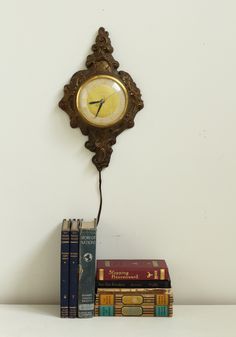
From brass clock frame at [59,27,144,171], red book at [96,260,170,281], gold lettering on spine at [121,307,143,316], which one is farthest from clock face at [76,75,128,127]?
gold lettering on spine at [121,307,143,316]

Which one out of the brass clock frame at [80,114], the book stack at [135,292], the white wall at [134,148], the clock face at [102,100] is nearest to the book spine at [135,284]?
the book stack at [135,292]

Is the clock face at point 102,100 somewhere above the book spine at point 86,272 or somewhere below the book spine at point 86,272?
above

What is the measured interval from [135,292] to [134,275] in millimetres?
50

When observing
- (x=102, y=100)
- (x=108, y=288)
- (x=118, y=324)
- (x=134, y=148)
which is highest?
(x=102, y=100)

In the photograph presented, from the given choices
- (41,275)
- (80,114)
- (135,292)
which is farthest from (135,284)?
(80,114)

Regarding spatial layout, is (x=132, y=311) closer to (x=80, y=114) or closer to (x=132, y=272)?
(x=132, y=272)

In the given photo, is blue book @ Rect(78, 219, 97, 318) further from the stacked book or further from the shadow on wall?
the shadow on wall

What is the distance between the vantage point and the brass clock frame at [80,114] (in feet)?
4.50

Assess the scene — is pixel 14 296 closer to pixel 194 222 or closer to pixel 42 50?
pixel 194 222

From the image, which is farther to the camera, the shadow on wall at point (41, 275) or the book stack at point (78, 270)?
the shadow on wall at point (41, 275)

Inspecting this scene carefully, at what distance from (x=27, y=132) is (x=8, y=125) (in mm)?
63

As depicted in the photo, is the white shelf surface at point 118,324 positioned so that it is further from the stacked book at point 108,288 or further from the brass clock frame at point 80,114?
the brass clock frame at point 80,114

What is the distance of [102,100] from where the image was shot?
138cm

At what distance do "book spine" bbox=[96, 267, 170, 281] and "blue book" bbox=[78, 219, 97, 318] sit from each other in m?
0.04
